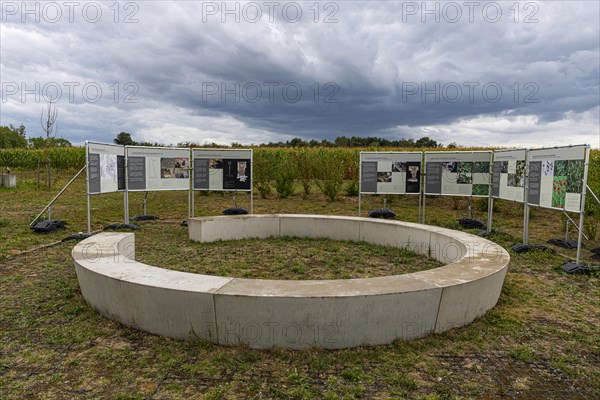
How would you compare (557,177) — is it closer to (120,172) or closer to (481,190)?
(481,190)

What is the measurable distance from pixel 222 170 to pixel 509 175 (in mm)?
7793

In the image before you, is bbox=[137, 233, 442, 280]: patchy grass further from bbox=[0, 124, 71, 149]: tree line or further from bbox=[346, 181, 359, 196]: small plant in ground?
bbox=[0, 124, 71, 149]: tree line

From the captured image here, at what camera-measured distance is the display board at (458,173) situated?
11.2m

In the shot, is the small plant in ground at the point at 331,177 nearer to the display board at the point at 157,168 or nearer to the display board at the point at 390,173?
the display board at the point at 390,173

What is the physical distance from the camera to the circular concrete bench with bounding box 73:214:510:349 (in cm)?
397

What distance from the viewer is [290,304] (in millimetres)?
3949

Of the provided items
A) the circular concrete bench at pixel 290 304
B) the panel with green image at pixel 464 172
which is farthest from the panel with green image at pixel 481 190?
the circular concrete bench at pixel 290 304

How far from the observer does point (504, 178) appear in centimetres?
1013

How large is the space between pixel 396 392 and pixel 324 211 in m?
11.9

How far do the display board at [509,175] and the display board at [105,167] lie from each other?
9742 mm

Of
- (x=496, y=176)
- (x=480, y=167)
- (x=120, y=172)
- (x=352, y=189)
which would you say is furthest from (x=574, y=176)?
(x=352, y=189)

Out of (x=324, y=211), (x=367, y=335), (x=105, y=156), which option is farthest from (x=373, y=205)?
(x=367, y=335)

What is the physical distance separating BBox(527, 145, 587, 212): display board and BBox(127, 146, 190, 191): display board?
914cm

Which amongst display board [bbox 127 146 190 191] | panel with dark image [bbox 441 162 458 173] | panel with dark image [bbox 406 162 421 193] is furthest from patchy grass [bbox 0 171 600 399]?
panel with dark image [bbox 406 162 421 193]
